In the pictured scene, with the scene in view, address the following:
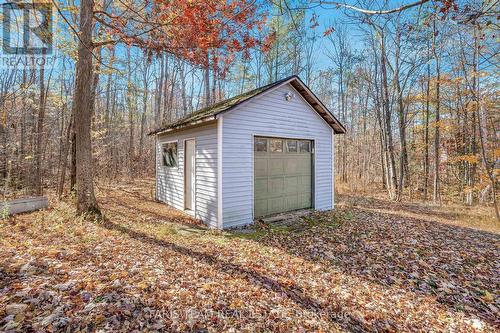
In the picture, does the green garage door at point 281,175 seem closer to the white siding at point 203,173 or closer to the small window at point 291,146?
the small window at point 291,146

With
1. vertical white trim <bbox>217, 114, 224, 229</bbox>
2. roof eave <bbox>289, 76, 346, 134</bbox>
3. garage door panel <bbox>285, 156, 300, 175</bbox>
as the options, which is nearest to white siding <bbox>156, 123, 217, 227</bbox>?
vertical white trim <bbox>217, 114, 224, 229</bbox>

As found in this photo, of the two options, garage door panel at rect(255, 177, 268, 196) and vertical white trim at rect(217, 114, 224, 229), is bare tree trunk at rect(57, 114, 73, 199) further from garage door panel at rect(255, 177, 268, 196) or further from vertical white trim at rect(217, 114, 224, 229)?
garage door panel at rect(255, 177, 268, 196)

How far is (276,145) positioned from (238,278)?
15.6 feet

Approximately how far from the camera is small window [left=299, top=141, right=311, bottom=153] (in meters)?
8.32

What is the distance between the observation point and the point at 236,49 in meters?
7.61

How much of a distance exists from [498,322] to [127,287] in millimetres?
4958

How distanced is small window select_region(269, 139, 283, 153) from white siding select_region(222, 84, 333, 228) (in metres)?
0.25

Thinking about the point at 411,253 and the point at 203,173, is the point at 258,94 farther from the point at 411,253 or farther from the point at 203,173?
the point at 411,253

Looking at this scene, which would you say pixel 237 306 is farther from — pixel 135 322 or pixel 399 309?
pixel 399 309

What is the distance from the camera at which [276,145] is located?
7.63 metres

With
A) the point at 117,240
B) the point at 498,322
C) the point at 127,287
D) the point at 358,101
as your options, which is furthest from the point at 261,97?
the point at 358,101

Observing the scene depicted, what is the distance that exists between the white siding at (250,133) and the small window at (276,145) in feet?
0.82

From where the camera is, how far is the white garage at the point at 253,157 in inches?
254

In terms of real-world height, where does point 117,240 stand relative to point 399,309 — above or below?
above
